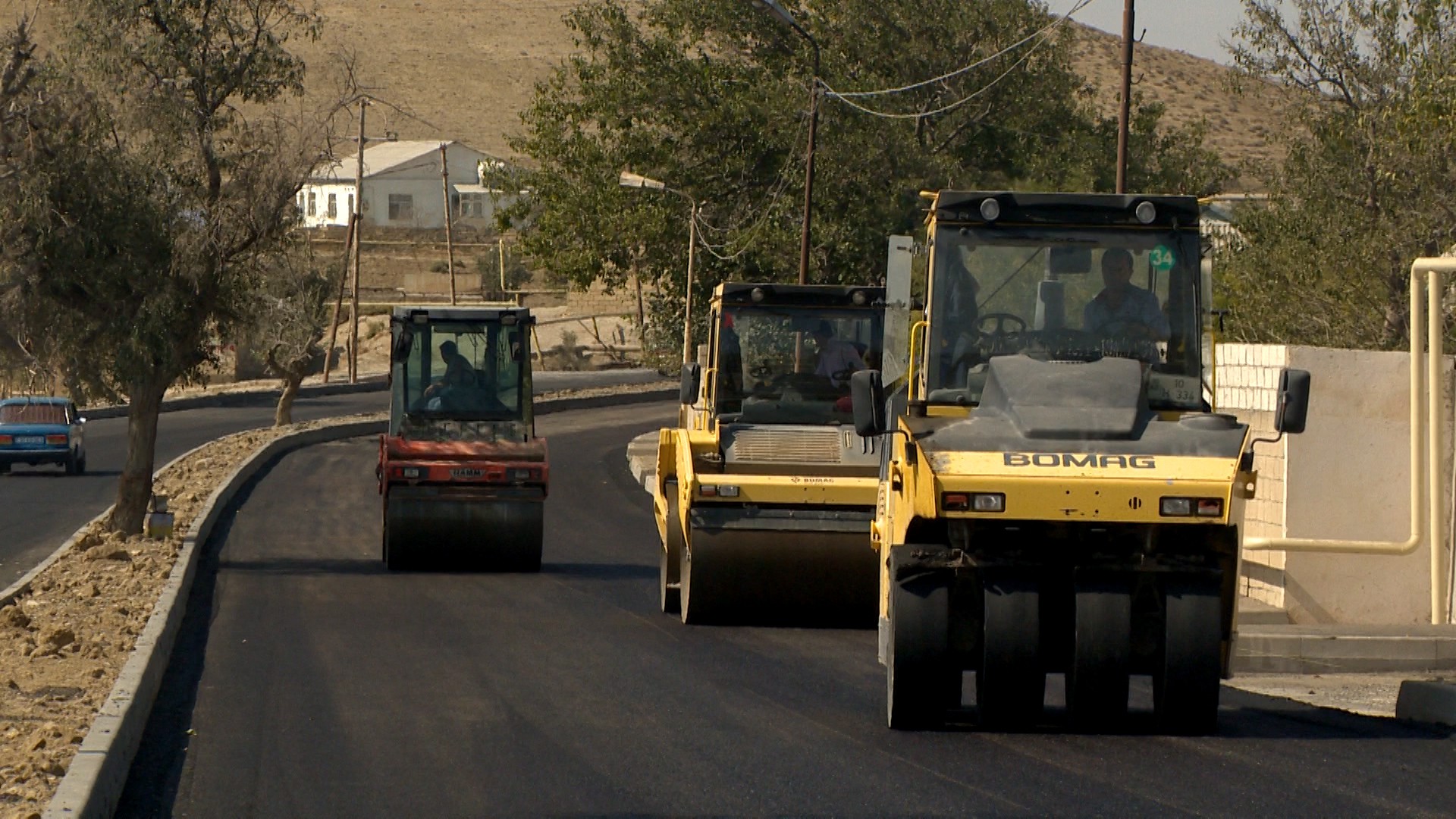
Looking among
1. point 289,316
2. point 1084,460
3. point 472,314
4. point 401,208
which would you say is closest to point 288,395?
point 289,316

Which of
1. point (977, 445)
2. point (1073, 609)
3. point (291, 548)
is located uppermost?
point (977, 445)

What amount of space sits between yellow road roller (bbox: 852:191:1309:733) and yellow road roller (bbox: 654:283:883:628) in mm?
3892

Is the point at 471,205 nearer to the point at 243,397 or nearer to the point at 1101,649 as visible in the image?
the point at 243,397

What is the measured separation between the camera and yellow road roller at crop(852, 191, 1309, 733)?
828 cm

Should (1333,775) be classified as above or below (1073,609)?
below

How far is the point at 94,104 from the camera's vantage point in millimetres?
18797

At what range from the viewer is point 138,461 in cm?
2119

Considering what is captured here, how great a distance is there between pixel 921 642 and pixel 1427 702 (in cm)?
316

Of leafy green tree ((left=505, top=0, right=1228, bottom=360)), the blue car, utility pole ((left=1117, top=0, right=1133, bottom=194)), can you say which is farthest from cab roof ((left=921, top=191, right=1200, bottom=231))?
leafy green tree ((left=505, top=0, right=1228, bottom=360))

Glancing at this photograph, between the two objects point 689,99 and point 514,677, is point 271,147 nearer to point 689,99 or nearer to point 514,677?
point 514,677

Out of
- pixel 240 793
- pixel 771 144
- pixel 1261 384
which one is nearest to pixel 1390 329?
pixel 1261 384

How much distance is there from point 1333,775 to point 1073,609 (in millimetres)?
1465

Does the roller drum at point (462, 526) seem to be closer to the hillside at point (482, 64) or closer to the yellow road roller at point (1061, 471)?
the yellow road roller at point (1061, 471)

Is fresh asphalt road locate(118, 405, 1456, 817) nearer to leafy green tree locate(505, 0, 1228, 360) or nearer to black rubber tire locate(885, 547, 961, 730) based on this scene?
black rubber tire locate(885, 547, 961, 730)
